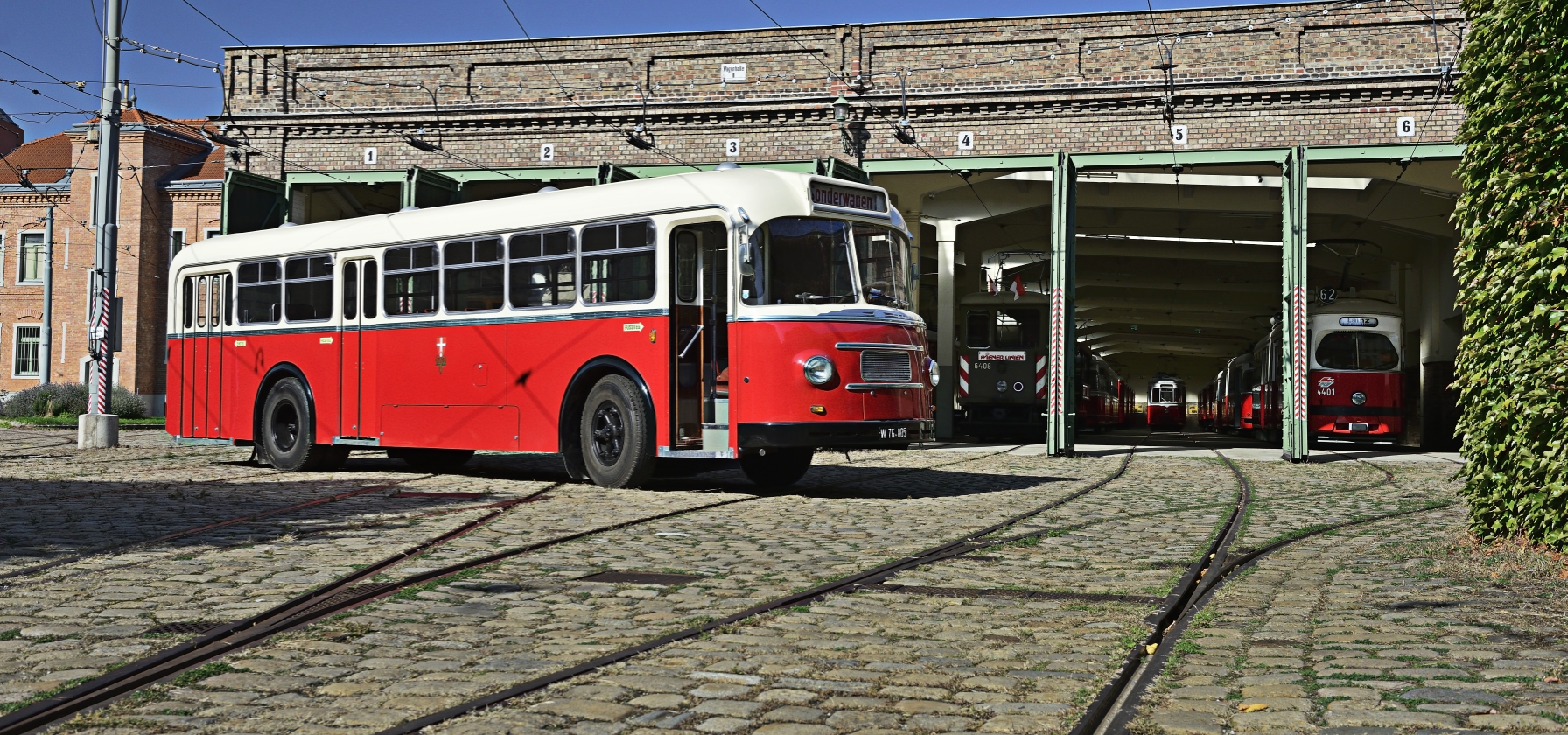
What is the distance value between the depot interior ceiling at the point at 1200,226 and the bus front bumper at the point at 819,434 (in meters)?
13.3

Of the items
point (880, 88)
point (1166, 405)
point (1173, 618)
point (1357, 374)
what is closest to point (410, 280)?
point (1173, 618)

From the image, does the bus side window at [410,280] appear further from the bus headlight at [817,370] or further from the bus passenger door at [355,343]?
the bus headlight at [817,370]

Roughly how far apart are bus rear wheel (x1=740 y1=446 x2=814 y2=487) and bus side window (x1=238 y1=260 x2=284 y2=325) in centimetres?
617

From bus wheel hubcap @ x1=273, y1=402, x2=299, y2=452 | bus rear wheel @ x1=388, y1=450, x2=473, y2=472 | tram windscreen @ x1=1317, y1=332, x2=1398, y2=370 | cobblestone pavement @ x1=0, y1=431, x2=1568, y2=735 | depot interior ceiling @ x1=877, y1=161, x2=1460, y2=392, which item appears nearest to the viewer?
cobblestone pavement @ x1=0, y1=431, x2=1568, y2=735

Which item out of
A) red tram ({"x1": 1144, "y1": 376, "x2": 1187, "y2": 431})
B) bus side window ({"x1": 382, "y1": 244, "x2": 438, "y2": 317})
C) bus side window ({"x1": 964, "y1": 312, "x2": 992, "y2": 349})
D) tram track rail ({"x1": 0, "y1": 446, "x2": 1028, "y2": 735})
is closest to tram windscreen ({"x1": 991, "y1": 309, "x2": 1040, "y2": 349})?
bus side window ({"x1": 964, "y1": 312, "x2": 992, "y2": 349})

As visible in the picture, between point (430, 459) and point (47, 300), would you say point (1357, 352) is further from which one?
point (47, 300)

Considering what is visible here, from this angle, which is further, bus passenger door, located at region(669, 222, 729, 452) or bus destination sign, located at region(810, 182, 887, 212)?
bus passenger door, located at region(669, 222, 729, 452)

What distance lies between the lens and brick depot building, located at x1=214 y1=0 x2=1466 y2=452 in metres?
23.2

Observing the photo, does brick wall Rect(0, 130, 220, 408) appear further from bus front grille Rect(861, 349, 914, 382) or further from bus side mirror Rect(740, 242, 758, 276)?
bus front grille Rect(861, 349, 914, 382)

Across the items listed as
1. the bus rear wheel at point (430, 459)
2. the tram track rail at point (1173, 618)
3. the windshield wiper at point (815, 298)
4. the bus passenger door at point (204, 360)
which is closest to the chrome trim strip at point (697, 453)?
the windshield wiper at point (815, 298)

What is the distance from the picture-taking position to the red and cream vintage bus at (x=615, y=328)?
12414mm

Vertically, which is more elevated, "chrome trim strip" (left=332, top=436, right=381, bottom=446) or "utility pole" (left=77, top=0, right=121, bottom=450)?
"utility pole" (left=77, top=0, right=121, bottom=450)

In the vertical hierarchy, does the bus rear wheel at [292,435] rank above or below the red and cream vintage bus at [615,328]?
below

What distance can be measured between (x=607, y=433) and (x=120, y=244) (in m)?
44.4
